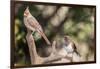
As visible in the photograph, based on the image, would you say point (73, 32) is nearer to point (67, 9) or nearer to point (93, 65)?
point (67, 9)

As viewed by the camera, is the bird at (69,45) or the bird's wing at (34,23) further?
the bird at (69,45)

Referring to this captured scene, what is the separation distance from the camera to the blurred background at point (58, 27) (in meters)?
1.75

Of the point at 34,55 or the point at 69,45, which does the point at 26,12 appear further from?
the point at 69,45

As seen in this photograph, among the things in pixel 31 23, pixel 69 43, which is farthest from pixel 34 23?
pixel 69 43

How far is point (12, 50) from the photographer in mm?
1722

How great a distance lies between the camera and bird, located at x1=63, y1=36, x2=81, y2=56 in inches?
74.8

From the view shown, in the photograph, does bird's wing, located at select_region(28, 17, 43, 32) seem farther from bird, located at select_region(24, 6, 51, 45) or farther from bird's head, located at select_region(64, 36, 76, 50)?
bird's head, located at select_region(64, 36, 76, 50)

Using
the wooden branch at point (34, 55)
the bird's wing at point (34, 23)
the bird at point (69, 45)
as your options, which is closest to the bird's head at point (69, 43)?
the bird at point (69, 45)

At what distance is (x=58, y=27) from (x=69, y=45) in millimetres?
213

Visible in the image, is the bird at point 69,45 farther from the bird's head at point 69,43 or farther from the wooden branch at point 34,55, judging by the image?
the wooden branch at point 34,55

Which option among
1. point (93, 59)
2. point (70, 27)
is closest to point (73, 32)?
point (70, 27)

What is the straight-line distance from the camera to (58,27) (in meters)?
1.87

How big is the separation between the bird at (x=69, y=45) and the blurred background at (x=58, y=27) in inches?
1.4
